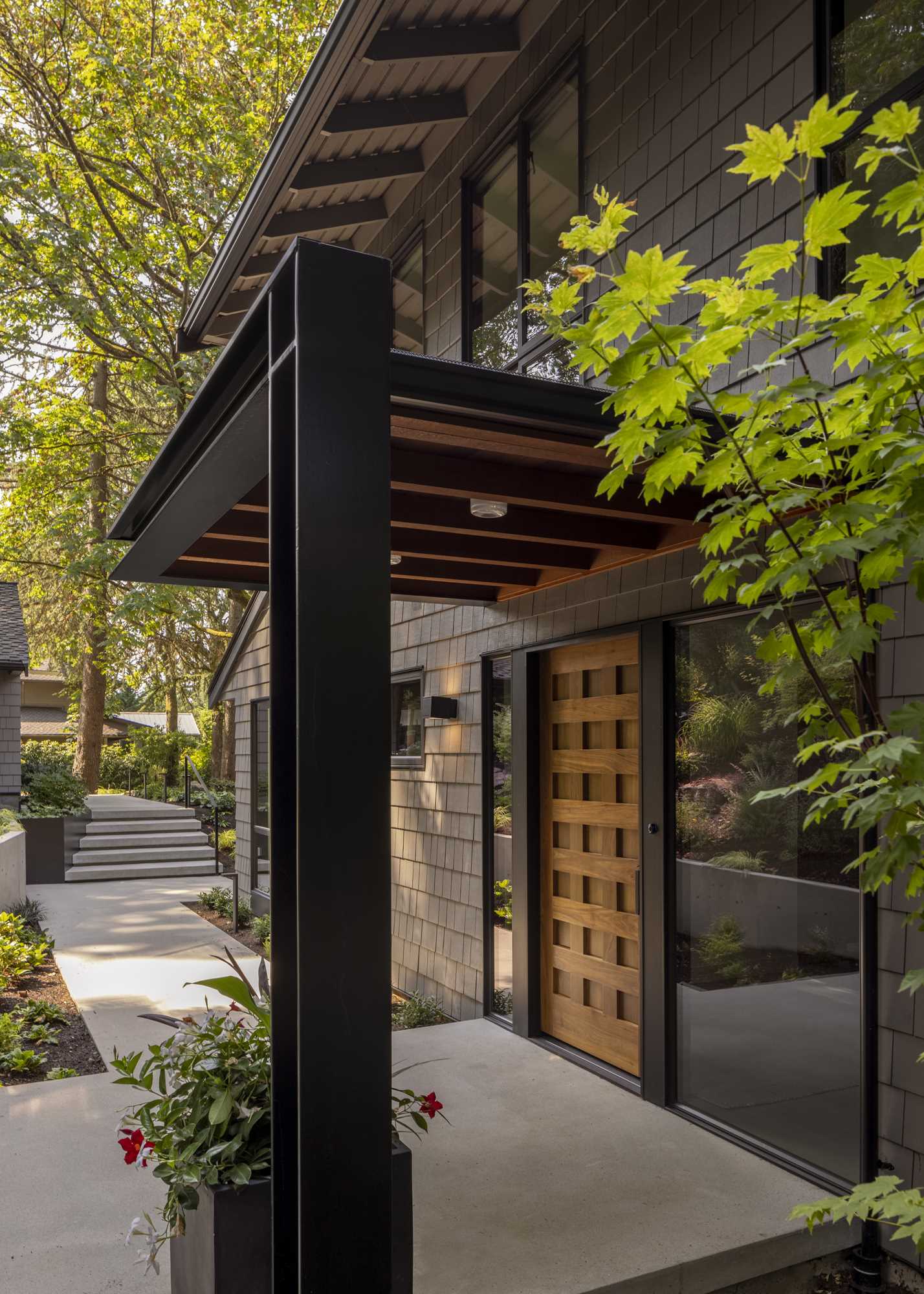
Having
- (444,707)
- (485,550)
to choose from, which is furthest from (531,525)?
(444,707)

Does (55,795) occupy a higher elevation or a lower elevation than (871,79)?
lower

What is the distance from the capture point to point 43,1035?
577 centimetres

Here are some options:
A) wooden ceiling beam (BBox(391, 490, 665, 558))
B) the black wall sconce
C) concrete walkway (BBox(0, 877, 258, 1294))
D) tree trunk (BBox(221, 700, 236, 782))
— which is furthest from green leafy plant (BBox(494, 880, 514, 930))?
tree trunk (BBox(221, 700, 236, 782))

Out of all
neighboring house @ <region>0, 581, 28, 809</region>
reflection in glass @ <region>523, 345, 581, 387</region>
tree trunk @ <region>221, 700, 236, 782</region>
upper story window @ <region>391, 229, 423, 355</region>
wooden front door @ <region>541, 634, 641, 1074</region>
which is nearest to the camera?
wooden front door @ <region>541, 634, 641, 1074</region>

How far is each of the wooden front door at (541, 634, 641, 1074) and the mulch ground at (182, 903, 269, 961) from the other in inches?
128

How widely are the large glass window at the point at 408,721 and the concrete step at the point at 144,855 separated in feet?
26.6

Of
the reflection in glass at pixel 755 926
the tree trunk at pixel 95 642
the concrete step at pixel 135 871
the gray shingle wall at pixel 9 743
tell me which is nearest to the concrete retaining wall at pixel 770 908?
the reflection in glass at pixel 755 926

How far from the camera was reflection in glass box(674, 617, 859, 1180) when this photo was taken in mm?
3562

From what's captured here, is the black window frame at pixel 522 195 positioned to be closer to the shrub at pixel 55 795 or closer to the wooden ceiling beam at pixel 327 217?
the wooden ceiling beam at pixel 327 217

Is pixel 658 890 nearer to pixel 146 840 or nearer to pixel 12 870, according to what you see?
pixel 12 870

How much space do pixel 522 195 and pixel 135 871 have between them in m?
11.0

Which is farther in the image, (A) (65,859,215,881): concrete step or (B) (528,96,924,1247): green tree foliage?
(A) (65,859,215,881): concrete step

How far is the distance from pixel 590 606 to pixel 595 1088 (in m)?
2.39

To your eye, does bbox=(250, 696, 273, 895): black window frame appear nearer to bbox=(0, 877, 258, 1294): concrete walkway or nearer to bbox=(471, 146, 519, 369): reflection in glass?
bbox=(0, 877, 258, 1294): concrete walkway
